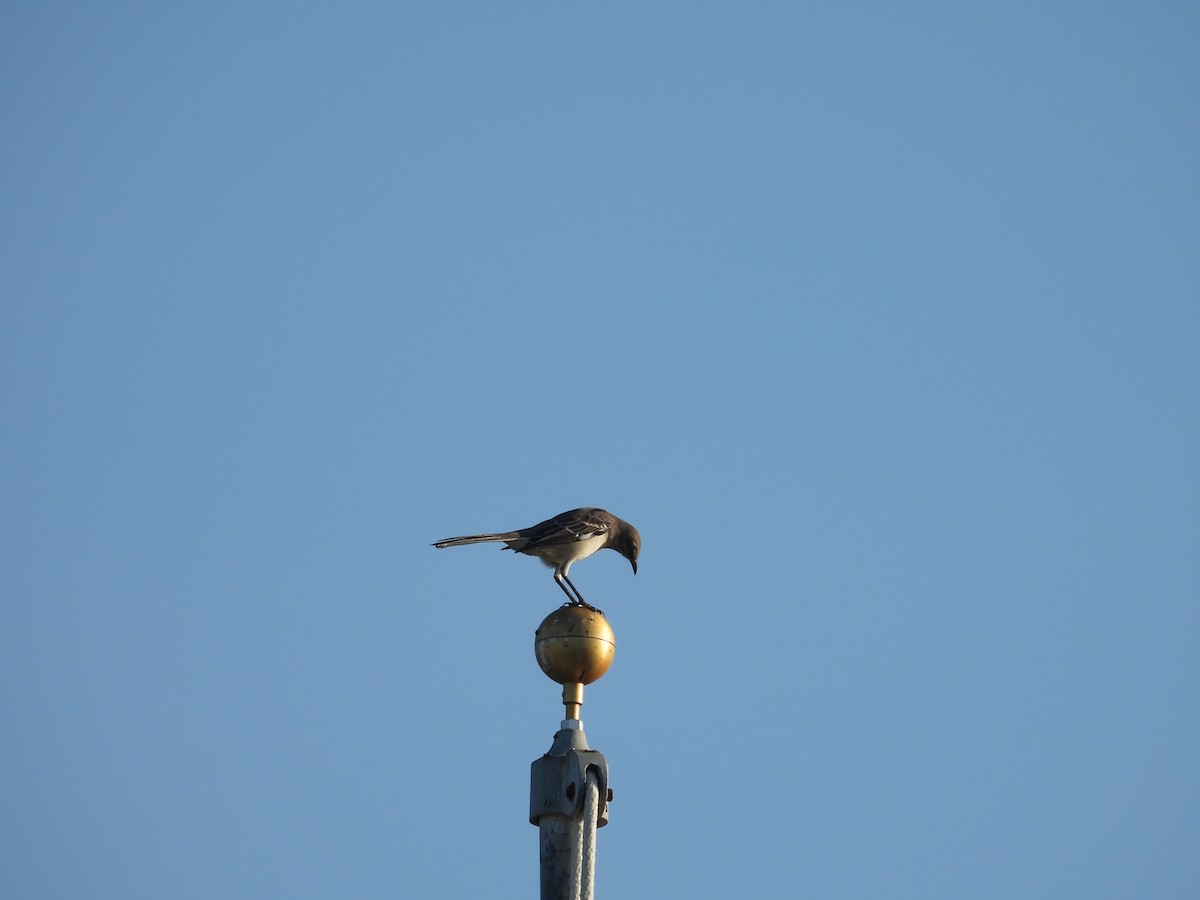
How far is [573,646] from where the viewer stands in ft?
43.9

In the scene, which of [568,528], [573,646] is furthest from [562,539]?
[573,646]

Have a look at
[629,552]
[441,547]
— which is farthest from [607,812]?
[629,552]

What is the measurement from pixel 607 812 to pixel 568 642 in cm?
140

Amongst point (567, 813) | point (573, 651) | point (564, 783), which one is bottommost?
point (567, 813)

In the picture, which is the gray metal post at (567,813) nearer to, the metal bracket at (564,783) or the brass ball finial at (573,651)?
the metal bracket at (564,783)

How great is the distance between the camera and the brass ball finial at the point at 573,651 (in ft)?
43.9

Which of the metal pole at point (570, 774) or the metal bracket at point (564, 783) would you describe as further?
the metal bracket at point (564, 783)

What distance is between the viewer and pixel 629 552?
18.9 meters

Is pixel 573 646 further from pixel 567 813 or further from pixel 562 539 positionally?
pixel 562 539

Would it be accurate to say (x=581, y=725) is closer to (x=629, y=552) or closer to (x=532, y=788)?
(x=532, y=788)

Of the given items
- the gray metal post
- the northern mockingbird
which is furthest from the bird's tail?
the gray metal post

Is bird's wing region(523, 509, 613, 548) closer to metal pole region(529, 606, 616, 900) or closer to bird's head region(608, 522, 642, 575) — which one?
bird's head region(608, 522, 642, 575)

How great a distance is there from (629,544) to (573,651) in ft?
18.1

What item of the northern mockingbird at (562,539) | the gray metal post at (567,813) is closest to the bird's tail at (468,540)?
the northern mockingbird at (562,539)
